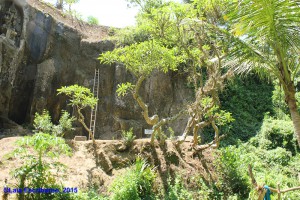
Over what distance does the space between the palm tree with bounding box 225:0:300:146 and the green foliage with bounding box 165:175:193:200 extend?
3532 mm

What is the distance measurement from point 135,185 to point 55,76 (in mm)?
10074

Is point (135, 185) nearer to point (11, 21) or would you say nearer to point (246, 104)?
point (246, 104)

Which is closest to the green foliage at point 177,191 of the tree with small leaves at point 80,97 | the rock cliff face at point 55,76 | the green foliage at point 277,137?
the tree with small leaves at point 80,97

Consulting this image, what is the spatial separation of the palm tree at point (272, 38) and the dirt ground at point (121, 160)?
4.00 meters

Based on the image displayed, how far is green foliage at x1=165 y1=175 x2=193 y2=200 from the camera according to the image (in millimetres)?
7051

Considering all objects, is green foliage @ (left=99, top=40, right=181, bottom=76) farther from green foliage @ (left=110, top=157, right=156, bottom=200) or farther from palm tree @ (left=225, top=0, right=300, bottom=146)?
green foliage @ (left=110, top=157, right=156, bottom=200)

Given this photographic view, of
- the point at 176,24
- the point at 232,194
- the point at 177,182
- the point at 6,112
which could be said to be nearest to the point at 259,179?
the point at 232,194

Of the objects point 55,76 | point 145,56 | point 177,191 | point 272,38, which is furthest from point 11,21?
point 272,38

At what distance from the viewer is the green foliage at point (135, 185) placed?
630 cm

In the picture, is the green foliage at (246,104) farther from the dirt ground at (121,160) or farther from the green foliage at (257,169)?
the dirt ground at (121,160)

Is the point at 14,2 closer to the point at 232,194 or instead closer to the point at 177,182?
the point at 177,182

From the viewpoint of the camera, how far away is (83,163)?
788cm

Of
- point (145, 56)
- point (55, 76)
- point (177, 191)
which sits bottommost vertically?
point (177, 191)

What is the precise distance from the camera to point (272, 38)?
489 cm
